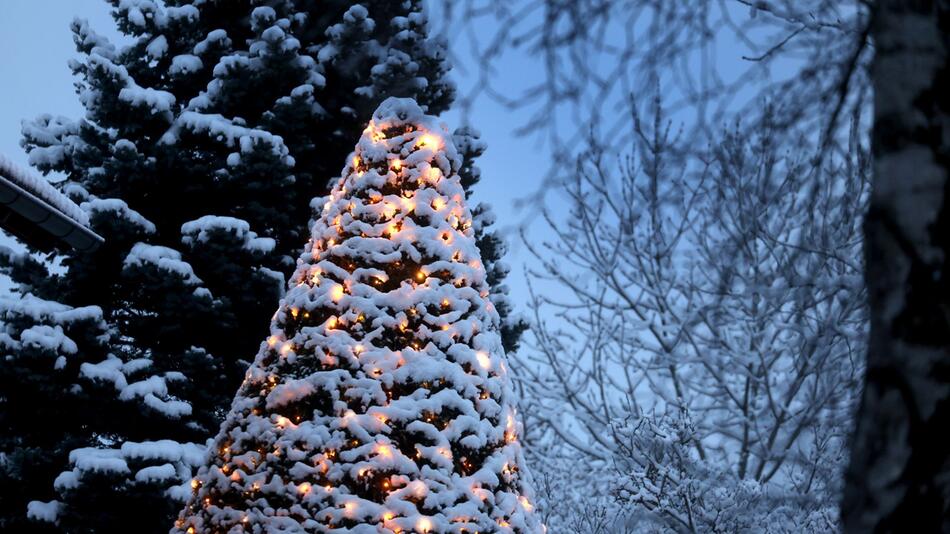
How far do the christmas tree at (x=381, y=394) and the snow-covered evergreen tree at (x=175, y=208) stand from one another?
115 inches

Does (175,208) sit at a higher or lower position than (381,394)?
higher

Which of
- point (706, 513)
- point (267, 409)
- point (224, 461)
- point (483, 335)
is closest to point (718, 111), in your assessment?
point (483, 335)

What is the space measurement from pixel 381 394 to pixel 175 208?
5583mm

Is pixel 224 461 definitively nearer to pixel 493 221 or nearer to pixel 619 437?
pixel 619 437

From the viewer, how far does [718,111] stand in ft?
10.5

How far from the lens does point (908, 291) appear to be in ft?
4.27

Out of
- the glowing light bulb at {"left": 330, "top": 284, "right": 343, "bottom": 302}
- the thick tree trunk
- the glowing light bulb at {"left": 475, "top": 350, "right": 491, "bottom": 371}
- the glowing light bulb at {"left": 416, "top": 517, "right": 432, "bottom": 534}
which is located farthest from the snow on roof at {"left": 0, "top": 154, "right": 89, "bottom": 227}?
the thick tree trunk

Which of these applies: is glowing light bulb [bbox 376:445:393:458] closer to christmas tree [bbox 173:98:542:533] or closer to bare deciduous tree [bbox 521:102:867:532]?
christmas tree [bbox 173:98:542:533]

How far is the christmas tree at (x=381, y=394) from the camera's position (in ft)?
12.1

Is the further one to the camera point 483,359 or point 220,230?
point 220,230

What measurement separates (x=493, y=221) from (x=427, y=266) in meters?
5.65

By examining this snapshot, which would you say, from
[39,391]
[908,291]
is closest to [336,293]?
[908,291]

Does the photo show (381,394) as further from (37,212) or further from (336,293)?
(37,212)

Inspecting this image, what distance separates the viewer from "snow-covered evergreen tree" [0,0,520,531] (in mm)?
6984
